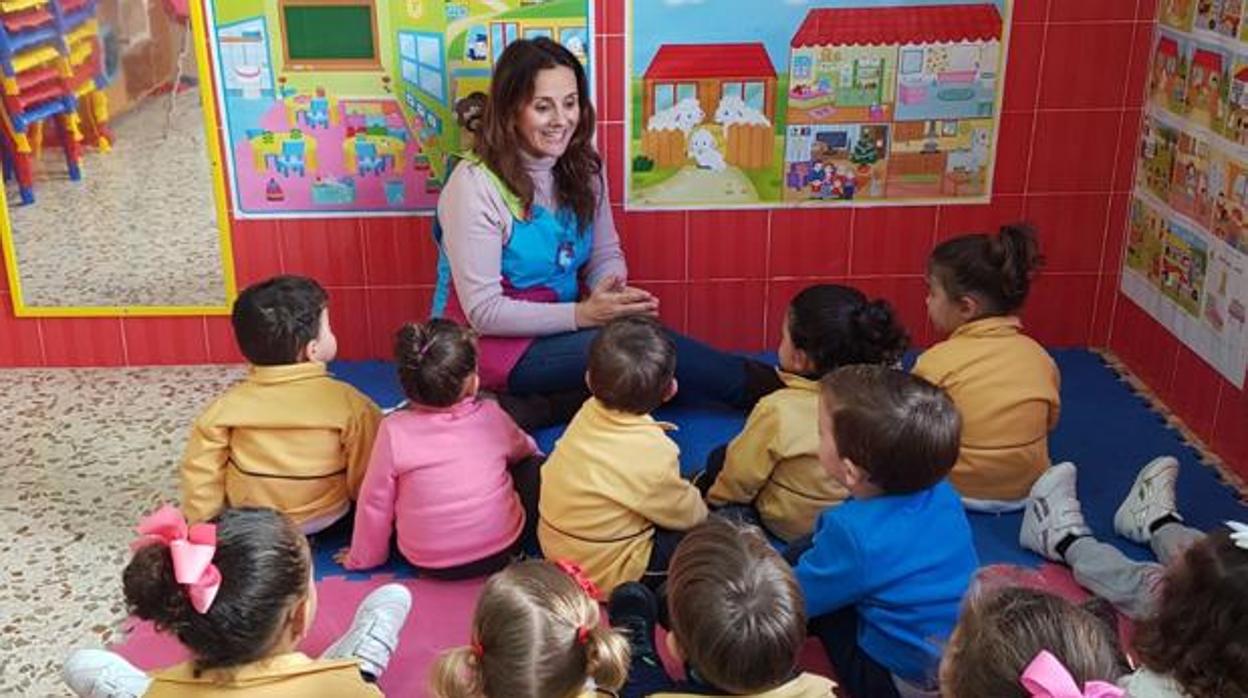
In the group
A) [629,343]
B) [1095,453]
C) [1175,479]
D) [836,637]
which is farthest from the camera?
[1095,453]

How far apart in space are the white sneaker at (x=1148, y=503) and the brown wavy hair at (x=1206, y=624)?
1302 mm

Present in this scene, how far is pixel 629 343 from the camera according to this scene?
2299mm

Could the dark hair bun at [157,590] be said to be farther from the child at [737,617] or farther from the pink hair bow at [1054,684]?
the pink hair bow at [1054,684]

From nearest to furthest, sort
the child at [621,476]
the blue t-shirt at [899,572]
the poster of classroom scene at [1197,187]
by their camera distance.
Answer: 1. the blue t-shirt at [899,572]
2. the child at [621,476]
3. the poster of classroom scene at [1197,187]

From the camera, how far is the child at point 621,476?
7.47 feet

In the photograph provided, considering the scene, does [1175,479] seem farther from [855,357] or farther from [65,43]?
[65,43]

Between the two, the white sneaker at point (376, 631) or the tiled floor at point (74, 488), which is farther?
the tiled floor at point (74, 488)

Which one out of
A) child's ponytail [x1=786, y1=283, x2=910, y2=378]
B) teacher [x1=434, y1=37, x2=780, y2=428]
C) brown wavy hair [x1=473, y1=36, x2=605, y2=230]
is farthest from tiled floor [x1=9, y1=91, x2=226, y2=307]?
child's ponytail [x1=786, y1=283, x2=910, y2=378]

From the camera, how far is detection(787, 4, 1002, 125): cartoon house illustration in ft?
10.8

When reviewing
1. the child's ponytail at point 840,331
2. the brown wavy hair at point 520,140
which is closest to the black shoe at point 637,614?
the child's ponytail at point 840,331

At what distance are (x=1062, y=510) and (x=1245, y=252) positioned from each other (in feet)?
2.73

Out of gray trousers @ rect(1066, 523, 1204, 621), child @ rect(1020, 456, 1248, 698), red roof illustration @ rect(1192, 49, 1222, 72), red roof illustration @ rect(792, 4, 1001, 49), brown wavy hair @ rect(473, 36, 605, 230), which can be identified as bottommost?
gray trousers @ rect(1066, 523, 1204, 621)

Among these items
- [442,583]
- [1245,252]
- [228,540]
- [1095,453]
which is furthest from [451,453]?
[1245,252]

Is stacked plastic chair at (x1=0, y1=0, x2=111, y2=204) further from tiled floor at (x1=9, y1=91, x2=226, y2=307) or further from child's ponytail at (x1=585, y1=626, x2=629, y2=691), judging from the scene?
child's ponytail at (x1=585, y1=626, x2=629, y2=691)
